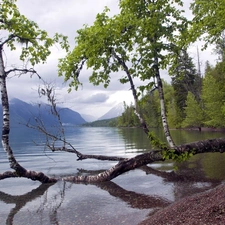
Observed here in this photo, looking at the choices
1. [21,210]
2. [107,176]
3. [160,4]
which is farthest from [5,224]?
[160,4]

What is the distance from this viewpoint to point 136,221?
30.7 ft

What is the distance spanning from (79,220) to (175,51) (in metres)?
11.5

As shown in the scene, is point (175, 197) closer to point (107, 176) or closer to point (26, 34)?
point (107, 176)

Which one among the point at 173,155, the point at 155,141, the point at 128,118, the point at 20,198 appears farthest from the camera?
the point at 128,118

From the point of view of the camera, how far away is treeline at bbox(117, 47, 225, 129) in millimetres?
20862

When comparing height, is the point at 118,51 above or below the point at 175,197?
above

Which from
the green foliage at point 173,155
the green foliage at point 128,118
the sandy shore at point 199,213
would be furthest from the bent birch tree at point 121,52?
the green foliage at point 128,118

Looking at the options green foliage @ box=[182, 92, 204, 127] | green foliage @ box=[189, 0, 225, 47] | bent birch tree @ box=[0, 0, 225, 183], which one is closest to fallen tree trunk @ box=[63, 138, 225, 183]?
bent birch tree @ box=[0, 0, 225, 183]

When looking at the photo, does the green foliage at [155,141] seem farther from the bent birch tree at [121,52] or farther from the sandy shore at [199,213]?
the sandy shore at [199,213]

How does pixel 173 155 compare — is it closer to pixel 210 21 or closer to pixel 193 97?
pixel 210 21

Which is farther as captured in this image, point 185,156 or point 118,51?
point 118,51

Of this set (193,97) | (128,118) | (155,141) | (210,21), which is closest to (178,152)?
(155,141)

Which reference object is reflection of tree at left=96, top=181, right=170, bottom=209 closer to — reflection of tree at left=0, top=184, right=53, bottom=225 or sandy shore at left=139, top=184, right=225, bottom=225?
sandy shore at left=139, top=184, right=225, bottom=225

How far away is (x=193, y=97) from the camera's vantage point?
262ft
